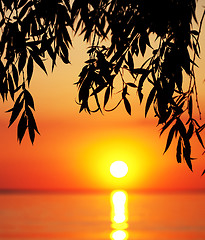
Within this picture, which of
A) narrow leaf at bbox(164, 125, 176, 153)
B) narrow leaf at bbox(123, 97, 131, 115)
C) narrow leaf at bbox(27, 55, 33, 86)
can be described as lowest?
narrow leaf at bbox(164, 125, 176, 153)

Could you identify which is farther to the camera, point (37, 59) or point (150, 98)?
point (150, 98)

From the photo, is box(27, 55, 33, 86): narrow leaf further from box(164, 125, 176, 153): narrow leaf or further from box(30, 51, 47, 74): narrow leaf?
box(164, 125, 176, 153): narrow leaf

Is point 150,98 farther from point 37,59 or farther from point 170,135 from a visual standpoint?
point 37,59

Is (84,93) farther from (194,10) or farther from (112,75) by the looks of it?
(194,10)

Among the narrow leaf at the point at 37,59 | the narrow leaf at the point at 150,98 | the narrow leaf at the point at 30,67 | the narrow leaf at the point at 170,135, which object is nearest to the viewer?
the narrow leaf at the point at 37,59

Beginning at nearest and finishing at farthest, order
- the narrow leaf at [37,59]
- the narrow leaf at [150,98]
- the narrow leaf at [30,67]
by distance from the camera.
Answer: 1. the narrow leaf at [37,59]
2. the narrow leaf at [30,67]
3. the narrow leaf at [150,98]

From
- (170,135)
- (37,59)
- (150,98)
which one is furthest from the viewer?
(170,135)

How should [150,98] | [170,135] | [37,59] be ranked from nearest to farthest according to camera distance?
[37,59] → [150,98] → [170,135]

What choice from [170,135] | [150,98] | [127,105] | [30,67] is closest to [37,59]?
[30,67]

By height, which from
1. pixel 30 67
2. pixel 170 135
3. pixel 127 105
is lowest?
pixel 170 135

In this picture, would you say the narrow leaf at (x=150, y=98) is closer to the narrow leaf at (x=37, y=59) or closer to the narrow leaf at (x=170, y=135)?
the narrow leaf at (x=170, y=135)

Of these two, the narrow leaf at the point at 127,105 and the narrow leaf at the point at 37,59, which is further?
the narrow leaf at the point at 127,105

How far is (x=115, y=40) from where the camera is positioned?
6.30m

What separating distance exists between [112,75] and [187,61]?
→ 2.12 ft
